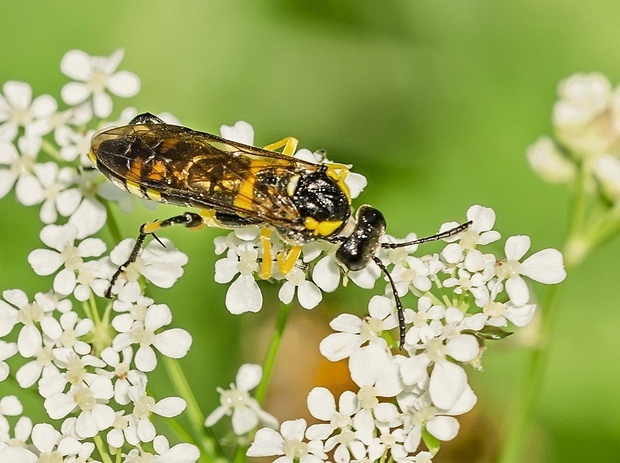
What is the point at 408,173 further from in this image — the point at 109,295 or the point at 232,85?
the point at 109,295

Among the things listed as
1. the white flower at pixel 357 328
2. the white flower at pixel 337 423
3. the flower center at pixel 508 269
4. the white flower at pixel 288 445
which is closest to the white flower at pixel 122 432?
the white flower at pixel 288 445

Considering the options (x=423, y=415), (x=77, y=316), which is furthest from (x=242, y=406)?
(x=77, y=316)

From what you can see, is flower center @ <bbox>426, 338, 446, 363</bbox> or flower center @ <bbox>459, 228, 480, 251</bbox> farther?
flower center @ <bbox>459, 228, 480, 251</bbox>

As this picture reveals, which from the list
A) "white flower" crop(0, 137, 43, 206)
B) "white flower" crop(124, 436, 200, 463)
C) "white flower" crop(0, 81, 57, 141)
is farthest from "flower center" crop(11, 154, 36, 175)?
"white flower" crop(124, 436, 200, 463)

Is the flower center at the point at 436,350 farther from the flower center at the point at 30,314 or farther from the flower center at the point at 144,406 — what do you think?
the flower center at the point at 30,314

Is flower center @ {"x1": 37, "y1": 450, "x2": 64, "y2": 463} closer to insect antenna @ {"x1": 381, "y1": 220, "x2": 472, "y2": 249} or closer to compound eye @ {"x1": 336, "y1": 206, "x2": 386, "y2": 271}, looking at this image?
compound eye @ {"x1": 336, "y1": 206, "x2": 386, "y2": 271}

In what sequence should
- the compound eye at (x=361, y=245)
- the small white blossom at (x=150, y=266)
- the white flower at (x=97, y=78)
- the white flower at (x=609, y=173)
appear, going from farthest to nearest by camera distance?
the white flower at (x=97, y=78) → the white flower at (x=609, y=173) → the small white blossom at (x=150, y=266) → the compound eye at (x=361, y=245)
